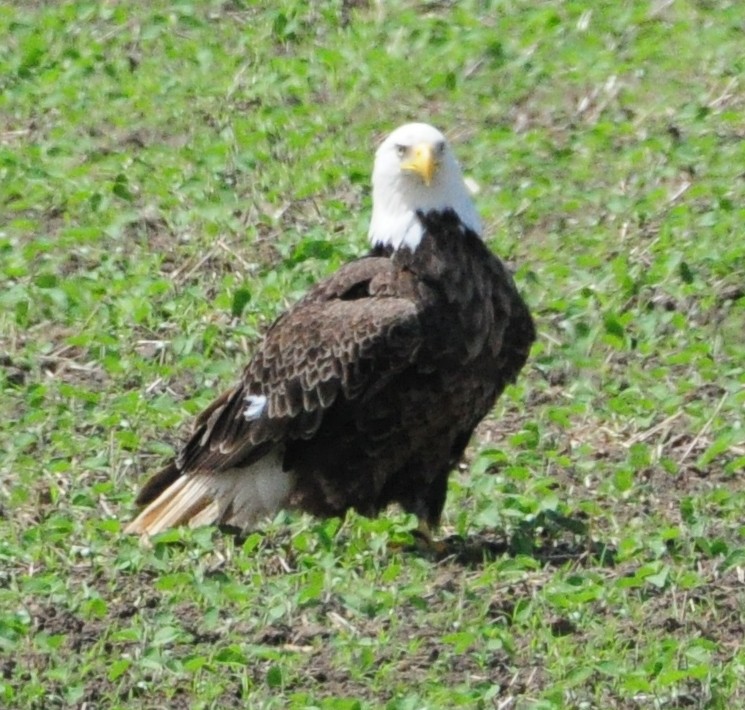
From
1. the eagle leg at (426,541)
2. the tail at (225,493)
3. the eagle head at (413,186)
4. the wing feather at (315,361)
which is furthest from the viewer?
the tail at (225,493)

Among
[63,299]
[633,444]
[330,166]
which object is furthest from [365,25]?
[633,444]

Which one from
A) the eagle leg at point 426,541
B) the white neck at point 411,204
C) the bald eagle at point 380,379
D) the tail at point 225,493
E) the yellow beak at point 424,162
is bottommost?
the eagle leg at point 426,541

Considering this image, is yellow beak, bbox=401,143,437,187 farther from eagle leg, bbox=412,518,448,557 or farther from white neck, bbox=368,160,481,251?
eagle leg, bbox=412,518,448,557

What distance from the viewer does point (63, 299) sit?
8.84 metres

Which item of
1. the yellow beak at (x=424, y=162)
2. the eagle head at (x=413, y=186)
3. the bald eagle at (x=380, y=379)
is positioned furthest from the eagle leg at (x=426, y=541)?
the yellow beak at (x=424, y=162)

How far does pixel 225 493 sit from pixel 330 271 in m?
1.67

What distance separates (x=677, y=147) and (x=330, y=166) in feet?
5.10

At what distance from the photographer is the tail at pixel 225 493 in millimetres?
7438

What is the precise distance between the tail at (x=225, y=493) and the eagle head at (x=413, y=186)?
2.87 ft

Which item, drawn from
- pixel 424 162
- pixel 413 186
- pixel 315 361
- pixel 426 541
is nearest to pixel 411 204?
pixel 413 186

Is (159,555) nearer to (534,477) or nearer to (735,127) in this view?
(534,477)

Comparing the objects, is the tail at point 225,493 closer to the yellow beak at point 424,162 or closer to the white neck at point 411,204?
the white neck at point 411,204

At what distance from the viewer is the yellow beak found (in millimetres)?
7168

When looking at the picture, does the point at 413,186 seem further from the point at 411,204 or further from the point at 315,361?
the point at 315,361
